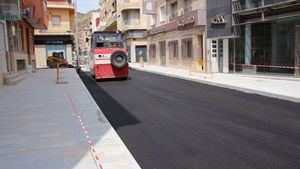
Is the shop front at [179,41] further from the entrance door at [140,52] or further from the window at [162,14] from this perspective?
the entrance door at [140,52]

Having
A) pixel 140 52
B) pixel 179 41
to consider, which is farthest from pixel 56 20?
pixel 179 41

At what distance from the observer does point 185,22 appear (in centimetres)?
2675

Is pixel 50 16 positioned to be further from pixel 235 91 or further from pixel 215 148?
pixel 215 148

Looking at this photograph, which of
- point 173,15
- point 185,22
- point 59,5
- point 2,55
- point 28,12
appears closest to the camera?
point 2,55

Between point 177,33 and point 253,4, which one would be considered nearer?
point 253,4

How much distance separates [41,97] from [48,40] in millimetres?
34902

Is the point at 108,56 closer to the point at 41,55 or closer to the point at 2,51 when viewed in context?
the point at 2,51

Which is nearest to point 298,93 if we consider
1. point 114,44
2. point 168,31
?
point 114,44

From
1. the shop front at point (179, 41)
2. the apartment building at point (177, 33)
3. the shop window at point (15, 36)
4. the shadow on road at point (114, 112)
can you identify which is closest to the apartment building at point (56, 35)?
the apartment building at point (177, 33)

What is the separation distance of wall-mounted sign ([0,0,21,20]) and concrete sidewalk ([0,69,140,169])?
8.25 meters

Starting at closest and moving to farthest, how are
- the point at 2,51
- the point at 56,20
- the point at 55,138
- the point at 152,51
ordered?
the point at 55,138 < the point at 2,51 < the point at 152,51 < the point at 56,20

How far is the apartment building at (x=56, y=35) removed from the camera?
44.3m

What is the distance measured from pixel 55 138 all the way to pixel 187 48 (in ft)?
76.6

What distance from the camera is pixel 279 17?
55.0ft
